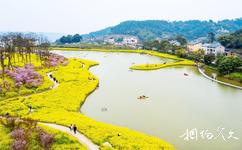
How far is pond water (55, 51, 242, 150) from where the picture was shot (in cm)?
2700

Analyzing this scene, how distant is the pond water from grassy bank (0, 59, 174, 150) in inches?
70.9

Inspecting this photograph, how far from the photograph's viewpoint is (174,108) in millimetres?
35500

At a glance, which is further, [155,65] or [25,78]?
[155,65]

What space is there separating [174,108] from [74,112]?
1157cm

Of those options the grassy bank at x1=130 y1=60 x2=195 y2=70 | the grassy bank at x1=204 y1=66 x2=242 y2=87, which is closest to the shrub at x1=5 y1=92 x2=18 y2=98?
the grassy bank at x1=130 y1=60 x2=195 y2=70

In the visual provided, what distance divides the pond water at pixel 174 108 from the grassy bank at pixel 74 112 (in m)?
1.80

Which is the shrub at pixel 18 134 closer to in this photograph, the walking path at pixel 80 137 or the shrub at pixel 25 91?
the walking path at pixel 80 137

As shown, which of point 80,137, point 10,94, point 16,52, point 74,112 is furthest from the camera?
point 16,52

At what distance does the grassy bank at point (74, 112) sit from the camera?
24.3m

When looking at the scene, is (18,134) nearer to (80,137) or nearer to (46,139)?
(46,139)

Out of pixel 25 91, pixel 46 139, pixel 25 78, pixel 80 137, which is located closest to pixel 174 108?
pixel 80 137

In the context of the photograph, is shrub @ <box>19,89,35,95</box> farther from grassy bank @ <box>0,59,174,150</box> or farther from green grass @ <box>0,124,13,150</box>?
green grass @ <box>0,124,13,150</box>

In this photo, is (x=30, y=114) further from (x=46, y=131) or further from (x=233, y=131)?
(x=233, y=131)

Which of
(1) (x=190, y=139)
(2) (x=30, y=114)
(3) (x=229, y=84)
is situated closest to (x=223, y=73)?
(3) (x=229, y=84)
